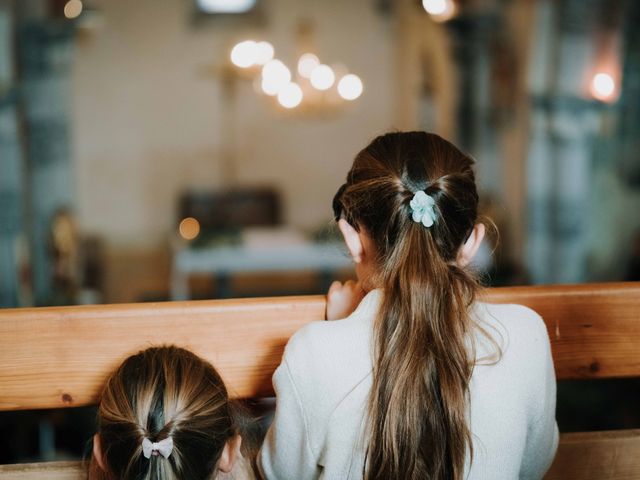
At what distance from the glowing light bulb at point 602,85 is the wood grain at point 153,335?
3955mm

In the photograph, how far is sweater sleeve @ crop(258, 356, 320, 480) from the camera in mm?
1133

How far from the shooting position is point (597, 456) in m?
1.37

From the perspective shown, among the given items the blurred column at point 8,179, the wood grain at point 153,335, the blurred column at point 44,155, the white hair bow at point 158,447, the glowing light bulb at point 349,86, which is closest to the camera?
the white hair bow at point 158,447

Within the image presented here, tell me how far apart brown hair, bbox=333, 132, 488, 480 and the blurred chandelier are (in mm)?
4154

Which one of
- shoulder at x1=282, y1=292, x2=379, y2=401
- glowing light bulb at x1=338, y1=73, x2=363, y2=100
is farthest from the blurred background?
shoulder at x1=282, y1=292, x2=379, y2=401

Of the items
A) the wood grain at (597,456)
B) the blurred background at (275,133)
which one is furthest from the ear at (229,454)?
the blurred background at (275,133)

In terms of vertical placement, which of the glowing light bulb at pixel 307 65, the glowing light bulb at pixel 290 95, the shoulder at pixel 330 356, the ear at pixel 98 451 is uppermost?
the glowing light bulb at pixel 307 65

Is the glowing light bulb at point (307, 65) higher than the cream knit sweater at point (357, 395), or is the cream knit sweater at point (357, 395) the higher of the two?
the glowing light bulb at point (307, 65)

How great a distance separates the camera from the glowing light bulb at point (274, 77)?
5.35m

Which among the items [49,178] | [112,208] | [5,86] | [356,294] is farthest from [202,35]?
[356,294]

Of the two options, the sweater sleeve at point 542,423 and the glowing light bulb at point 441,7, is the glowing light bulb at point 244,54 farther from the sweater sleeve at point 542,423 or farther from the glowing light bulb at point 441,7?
the sweater sleeve at point 542,423

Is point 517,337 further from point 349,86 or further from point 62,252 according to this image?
point 62,252

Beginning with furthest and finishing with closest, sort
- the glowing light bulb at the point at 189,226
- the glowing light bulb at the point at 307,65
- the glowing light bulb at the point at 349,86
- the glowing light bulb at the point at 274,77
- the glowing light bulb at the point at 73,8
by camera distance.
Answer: the glowing light bulb at the point at 189,226
the glowing light bulb at the point at 73,8
the glowing light bulb at the point at 307,65
the glowing light bulb at the point at 274,77
the glowing light bulb at the point at 349,86

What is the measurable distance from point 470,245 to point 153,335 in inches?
21.9
